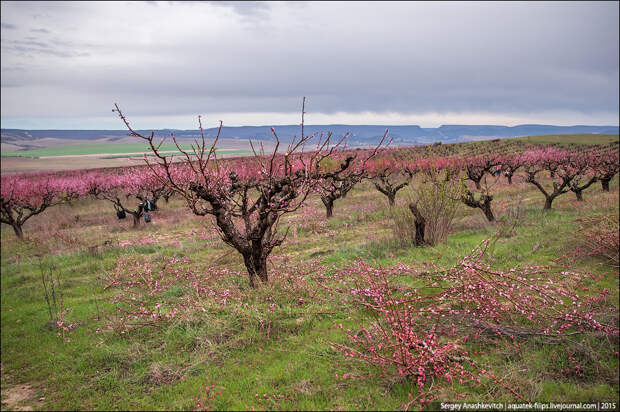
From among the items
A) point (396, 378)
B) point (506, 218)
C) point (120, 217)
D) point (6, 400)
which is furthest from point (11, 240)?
point (506, 218)

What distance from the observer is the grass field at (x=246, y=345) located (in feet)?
14.0

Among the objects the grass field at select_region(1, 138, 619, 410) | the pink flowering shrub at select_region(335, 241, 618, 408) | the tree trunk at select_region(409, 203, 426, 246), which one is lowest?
the grass field at select_region(1, 138, 619, 410)

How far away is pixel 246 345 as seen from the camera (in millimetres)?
5848

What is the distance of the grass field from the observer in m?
4.28

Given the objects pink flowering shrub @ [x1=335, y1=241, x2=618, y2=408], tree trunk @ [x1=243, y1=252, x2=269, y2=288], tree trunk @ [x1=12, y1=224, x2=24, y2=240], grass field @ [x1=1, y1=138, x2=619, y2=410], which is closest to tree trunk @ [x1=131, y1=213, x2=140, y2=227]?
tree trunk @ [x1=12, y1=224, x2=24, y2=240]

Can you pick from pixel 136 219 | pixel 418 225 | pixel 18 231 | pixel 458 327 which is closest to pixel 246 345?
pixel 458 327

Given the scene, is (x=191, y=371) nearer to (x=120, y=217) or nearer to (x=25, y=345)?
(x=25, y=345)

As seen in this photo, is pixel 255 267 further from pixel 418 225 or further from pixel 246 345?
pixel 418 225

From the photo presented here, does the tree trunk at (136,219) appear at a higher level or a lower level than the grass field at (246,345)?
higher

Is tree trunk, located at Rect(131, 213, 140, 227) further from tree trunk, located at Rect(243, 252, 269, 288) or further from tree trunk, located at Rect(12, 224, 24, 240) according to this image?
tree trunk, located at Rect(243, 252, 269, 288)

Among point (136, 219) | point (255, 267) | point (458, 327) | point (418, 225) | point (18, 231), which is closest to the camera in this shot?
point (458, 327)

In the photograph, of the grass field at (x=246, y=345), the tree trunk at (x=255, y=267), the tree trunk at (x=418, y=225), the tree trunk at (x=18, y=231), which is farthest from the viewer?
the tree trunk at (x=18, y=231)

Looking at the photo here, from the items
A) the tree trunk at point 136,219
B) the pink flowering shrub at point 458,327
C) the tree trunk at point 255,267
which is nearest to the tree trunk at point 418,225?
the pink flowering shrub at point 458,327

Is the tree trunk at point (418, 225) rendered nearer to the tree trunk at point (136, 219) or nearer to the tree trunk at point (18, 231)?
the tree trunk at point (136, 219)
